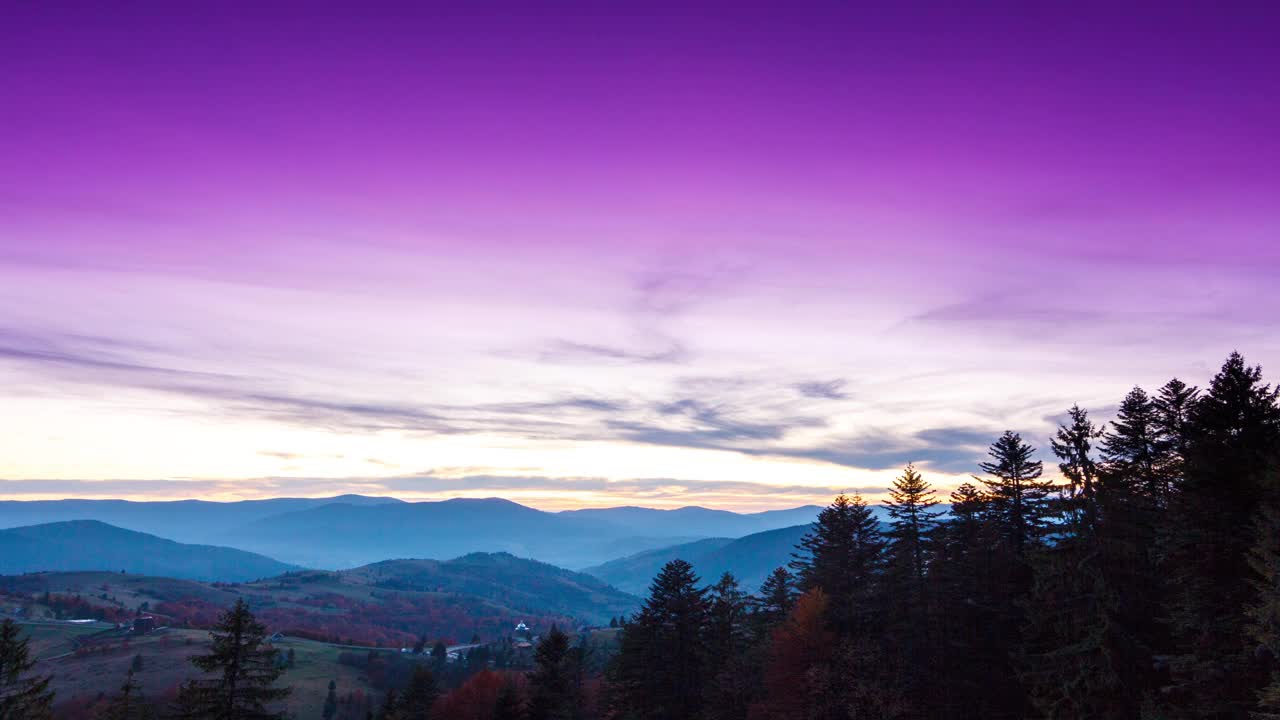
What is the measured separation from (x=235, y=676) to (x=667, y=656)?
33.8 m

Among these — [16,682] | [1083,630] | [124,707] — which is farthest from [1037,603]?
[124,707]

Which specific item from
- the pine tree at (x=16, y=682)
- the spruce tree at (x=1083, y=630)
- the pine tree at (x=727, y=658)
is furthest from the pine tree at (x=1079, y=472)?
the pine tree at (x=16, y=682)

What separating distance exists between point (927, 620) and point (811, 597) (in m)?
8.43

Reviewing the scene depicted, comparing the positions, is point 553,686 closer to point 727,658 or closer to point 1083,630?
point 727,658

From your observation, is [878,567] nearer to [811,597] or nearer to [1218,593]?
[811,597]

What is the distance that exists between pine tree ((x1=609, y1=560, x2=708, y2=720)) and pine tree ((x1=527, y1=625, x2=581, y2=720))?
450 centimetres

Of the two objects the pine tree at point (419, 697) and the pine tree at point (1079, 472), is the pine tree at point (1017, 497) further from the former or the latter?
the pine tree at point (419, 697)

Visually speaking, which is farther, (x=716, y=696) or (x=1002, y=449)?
(x=716, y=696)

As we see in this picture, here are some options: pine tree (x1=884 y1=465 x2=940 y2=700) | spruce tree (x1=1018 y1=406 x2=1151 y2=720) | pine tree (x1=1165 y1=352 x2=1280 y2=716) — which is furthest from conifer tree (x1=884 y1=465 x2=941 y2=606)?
pine tree (x1=1165 y1=352 x2=1280 y2=716)

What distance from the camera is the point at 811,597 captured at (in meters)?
57.0

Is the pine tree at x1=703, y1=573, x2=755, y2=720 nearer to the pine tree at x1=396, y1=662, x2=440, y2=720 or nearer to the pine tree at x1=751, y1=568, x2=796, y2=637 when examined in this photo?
the pine tree at x1=751, y1=568, x2=796, y2=637

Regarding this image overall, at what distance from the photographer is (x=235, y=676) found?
4572 centimetres

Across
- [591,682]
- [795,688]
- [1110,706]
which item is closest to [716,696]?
[795,688]

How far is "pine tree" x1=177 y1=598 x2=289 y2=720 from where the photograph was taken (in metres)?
45.1
